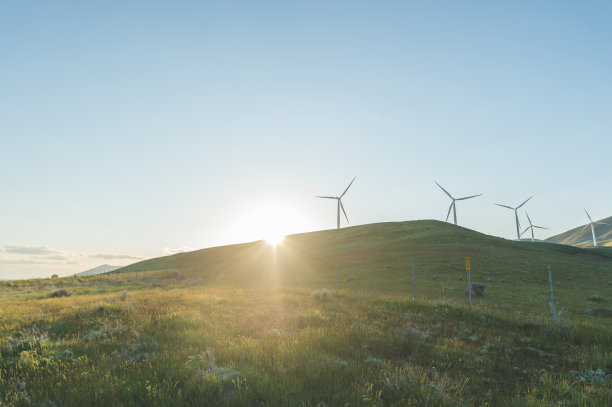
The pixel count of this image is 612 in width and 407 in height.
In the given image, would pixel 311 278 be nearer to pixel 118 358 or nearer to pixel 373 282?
pixel 373 282

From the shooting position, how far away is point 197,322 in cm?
1142

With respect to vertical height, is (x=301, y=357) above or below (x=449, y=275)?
above

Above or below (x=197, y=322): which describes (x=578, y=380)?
below

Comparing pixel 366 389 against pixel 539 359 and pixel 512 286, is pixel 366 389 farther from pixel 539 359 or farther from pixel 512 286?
pixel 512 286

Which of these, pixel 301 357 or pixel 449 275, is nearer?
pixel 301 357

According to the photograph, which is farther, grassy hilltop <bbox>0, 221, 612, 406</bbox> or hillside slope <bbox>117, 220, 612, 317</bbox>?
hillside slope <bbox>117, 220, 612, 317</bbox>

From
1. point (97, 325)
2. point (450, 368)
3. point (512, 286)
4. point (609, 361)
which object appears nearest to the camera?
point (450, 368)

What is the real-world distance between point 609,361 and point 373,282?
2777cm

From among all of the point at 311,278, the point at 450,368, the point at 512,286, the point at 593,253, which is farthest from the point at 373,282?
the point at 593,253

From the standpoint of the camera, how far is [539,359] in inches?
398

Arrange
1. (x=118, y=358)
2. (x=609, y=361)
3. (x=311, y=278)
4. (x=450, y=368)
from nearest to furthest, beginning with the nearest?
(x=118, y=358)
(x=450, y=368)
(x=609, y=361)
(x=311, y=278)

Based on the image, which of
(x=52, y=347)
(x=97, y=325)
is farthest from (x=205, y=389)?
(x=97, y=325)

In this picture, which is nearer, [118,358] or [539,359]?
[118,358]

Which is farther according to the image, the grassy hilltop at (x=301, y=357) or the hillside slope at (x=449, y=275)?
the hillside slope at (x=449, y=275)
